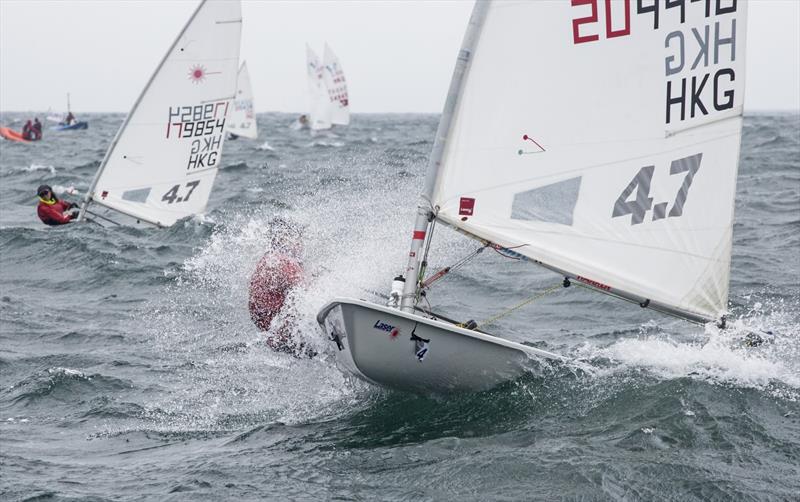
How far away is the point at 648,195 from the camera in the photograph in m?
6.93

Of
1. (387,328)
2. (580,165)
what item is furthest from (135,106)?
(580,165)

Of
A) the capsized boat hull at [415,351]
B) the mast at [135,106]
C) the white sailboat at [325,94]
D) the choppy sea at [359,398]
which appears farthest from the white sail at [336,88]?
the capsized boat hull at [415,351]

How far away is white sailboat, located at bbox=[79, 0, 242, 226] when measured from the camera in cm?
1356

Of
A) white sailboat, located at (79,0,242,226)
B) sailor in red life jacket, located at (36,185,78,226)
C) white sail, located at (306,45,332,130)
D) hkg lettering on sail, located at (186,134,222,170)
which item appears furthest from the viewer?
white sail, located at (306,45,332,130)

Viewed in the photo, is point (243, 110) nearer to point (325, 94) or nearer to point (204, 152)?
point (325, 94)

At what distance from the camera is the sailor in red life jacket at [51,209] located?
1329cm

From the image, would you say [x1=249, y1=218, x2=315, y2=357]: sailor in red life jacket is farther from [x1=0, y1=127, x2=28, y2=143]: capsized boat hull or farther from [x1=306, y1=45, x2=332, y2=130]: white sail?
[x1=0, y1=127, x2=28, y2=143]: capsized boat hull

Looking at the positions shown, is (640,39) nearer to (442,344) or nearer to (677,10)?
(677,10)

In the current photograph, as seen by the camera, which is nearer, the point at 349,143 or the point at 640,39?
the point at 640,39

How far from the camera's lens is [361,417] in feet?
23.7

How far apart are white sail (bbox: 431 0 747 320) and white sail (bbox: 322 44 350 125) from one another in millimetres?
38844

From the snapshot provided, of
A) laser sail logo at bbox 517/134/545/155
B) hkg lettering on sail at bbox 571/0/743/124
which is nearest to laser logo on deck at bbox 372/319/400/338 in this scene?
laser sail logo at bbox 517/134/545/155

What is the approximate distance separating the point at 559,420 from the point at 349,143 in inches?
1533

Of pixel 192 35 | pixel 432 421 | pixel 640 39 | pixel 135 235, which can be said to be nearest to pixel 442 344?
pixel 432 421
